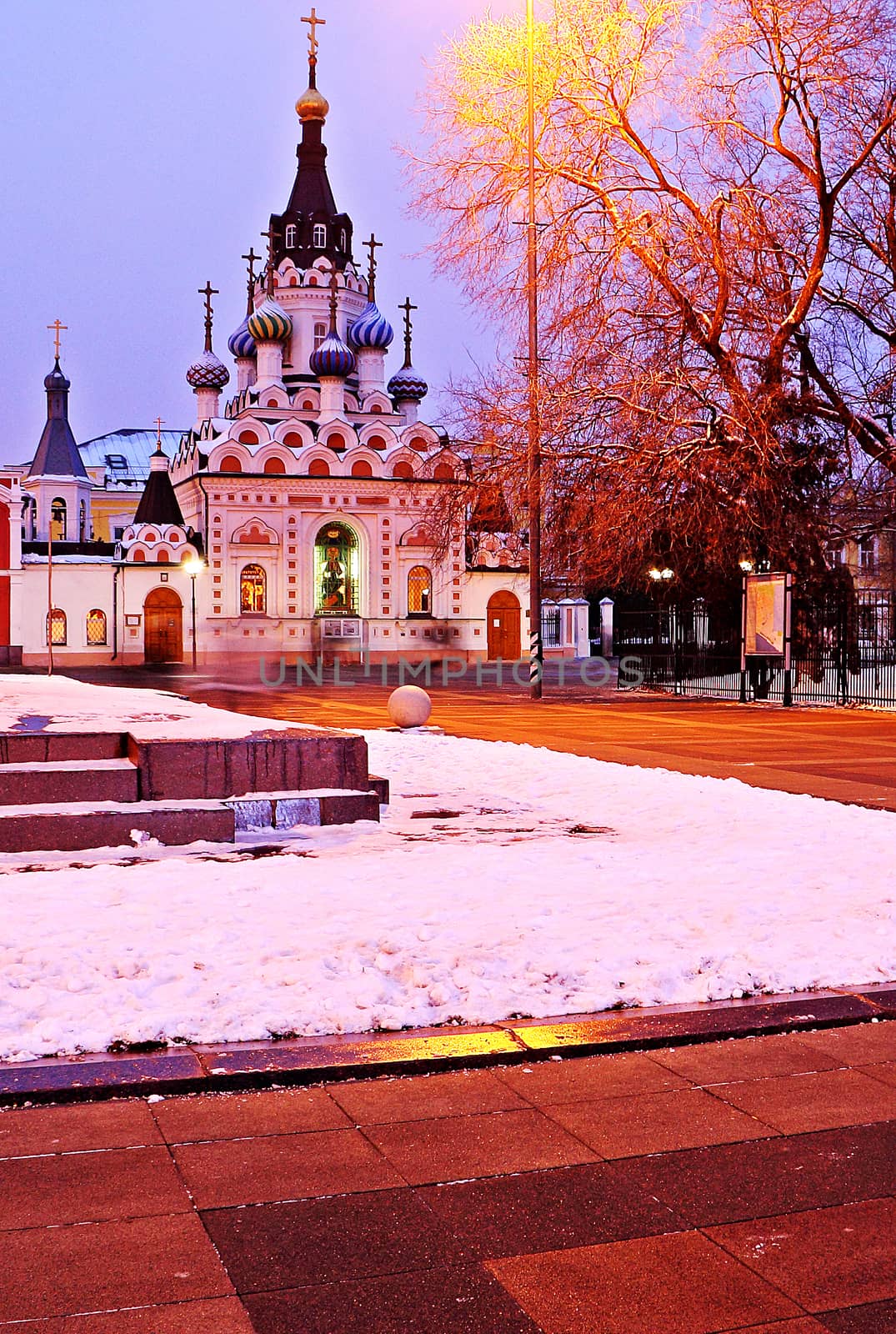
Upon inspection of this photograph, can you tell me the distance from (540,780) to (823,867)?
4.79m

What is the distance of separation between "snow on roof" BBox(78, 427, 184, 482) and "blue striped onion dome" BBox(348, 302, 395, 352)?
27136mm

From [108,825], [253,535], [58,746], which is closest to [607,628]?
[253,535]

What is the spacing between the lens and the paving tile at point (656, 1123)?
428 cm

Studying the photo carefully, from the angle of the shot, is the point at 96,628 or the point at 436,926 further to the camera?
the point at 96,628

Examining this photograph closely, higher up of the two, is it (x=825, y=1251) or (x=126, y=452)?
(x=126, y=452)

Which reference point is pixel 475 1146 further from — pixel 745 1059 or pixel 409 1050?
pixel 745 1059

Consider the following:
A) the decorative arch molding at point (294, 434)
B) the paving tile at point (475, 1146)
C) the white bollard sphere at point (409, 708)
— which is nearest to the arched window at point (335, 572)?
the decorative arch molding at point (294, 434)

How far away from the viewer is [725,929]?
268 inches

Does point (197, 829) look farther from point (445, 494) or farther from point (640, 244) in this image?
point (445, 494)

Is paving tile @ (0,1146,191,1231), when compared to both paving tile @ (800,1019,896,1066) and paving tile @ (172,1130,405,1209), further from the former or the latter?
paving tile @ (800,1019,896,1066)

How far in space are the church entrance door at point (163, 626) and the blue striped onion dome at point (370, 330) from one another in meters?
20.8

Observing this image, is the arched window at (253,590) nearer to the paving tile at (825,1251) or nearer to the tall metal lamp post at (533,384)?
the tall metal lamp post at (533,384)

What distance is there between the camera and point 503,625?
73562 millimetres

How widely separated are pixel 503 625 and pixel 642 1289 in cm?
7034
